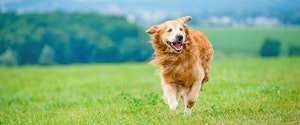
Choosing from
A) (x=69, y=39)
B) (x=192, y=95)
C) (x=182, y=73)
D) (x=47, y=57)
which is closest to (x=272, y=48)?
(x=47, y=57)

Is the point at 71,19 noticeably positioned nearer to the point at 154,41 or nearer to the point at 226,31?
the point at 226,31

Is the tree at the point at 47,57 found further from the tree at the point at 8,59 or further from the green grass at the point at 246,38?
the green grass at the point at 246,38

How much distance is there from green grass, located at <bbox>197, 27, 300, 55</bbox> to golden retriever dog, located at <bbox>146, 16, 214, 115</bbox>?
42357mm

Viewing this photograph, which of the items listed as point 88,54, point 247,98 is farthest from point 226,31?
point 247,98

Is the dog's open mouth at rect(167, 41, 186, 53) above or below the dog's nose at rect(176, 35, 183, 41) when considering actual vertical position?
below

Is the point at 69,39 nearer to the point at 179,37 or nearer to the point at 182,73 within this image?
the point at 182,73

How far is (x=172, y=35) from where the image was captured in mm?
8688

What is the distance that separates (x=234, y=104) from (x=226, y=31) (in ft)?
162

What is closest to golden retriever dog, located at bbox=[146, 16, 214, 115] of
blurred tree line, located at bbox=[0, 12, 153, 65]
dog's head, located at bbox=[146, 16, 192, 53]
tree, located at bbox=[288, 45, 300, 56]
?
dog's head, located at bbox=[146, 16, 192, 53]

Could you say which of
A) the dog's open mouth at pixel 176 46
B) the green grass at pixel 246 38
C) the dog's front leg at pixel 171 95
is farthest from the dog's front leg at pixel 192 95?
the green grass at pixel 246 38

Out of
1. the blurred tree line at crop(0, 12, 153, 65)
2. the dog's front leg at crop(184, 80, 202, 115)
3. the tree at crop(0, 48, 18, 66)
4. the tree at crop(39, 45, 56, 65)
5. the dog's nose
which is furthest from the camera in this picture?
the blurred tree line at crop(0, 12, 153, 65)

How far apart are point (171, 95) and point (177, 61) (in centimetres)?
58

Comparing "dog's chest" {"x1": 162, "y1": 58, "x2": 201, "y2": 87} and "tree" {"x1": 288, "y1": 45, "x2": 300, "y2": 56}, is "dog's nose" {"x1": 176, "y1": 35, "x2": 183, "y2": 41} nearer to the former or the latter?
"dog's chest" {"x1": 162, "y1": 58, "x2": 201, "y2": 87}

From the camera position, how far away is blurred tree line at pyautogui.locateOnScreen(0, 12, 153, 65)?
191ft
